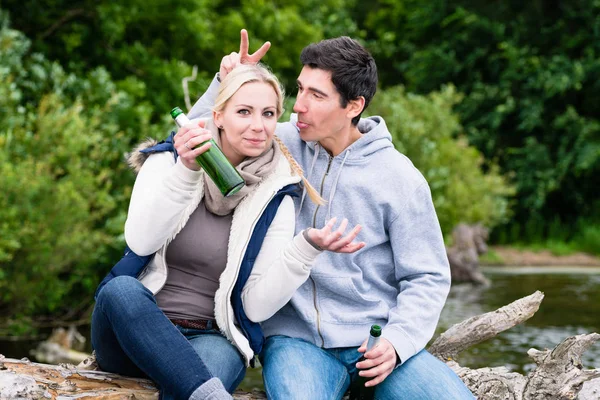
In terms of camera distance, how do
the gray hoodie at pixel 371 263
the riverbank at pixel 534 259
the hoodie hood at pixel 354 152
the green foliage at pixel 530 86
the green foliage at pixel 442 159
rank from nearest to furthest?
the gray hoodie at pixel 371 263, the hoodie hood at pixel 354 152, the green foliage at pixel 442 159, the riverbank at pixel 534 259, the green foliage at pixel 530 86

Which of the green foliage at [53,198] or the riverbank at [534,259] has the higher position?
A: the green foliage at [53,198]

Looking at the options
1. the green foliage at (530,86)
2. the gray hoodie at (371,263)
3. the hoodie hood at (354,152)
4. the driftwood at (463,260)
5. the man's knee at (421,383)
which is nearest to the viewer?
the man's knee at (421,383)

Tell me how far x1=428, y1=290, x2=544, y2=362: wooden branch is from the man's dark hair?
110 centimetres

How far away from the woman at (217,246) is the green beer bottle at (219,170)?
32 millimetres

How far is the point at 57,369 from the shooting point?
3.01 metres

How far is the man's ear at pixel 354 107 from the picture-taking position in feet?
10.7

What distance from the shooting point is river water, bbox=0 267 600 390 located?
7859 millimetres

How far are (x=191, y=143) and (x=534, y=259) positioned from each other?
44.3ft

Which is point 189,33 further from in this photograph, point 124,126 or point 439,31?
point 439,31

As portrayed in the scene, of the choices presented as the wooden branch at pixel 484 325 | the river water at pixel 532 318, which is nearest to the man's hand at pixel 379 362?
the wooden branch at pixel 484 325

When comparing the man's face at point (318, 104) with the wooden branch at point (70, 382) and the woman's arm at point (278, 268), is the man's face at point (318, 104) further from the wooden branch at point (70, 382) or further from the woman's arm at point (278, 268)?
the wooden branch at point (70, 382)

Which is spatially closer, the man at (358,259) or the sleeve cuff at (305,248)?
the sleeve cuff at (305,248)

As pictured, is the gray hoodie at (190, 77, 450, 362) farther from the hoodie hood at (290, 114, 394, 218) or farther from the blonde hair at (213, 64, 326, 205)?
the blonde hair at (213, 64, 326, 205)

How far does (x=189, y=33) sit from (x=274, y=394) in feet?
32.5
